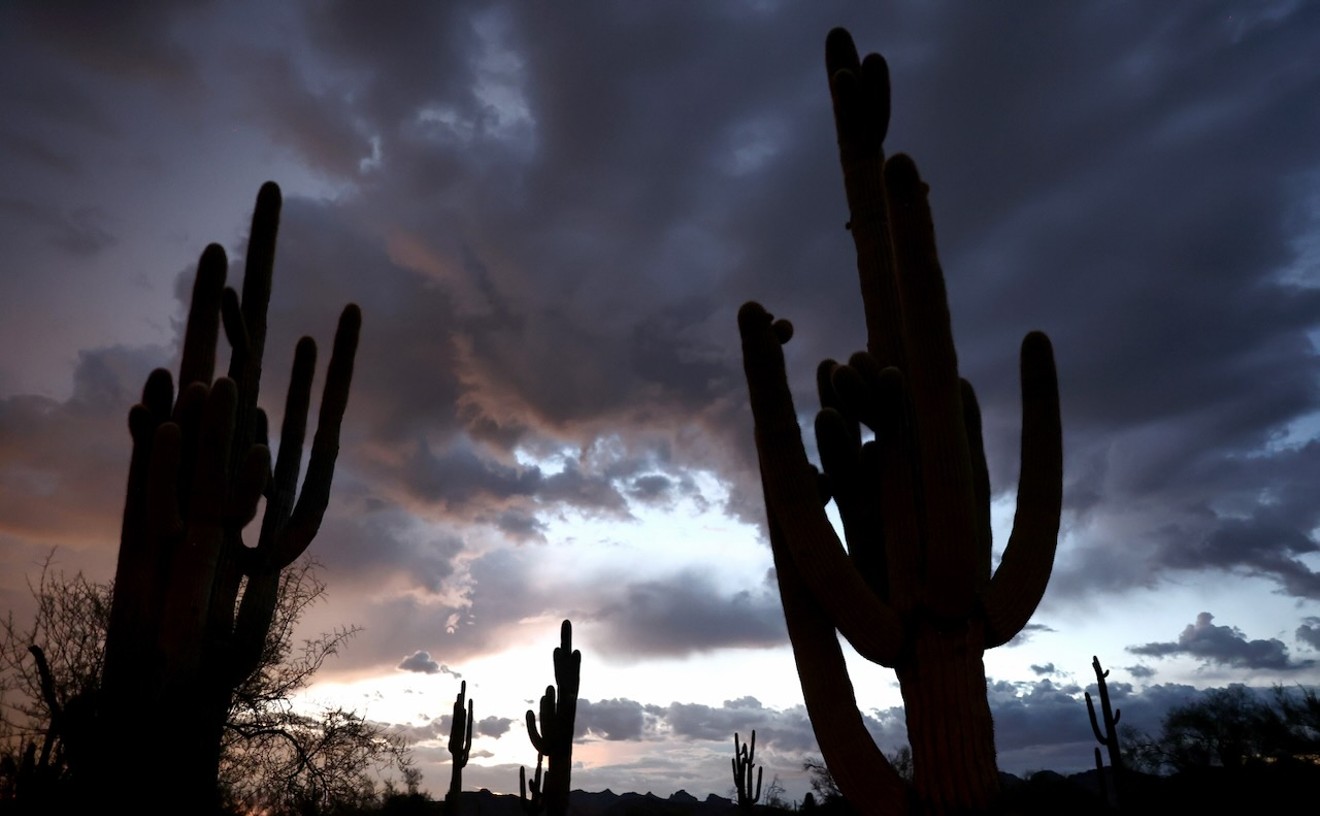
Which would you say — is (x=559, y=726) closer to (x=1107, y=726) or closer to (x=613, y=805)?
(x=1107, y=726)

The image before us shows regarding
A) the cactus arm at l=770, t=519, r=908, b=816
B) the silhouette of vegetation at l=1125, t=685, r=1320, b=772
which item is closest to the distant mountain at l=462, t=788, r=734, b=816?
the silhouette of vegetation at l=1125, t=685, r=1320, b=772

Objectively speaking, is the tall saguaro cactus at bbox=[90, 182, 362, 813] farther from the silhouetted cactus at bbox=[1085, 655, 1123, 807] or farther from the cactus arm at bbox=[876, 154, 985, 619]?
the silhouetted cactus at bbox=[1085, 655, 1123, 807]

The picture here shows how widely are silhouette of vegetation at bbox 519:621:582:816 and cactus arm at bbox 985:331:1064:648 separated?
11.2 meters

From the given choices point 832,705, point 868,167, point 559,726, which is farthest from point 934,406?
point 559,726

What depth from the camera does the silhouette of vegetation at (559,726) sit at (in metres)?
15.5

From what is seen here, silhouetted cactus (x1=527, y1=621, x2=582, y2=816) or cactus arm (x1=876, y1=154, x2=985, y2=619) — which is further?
silhouetted cactus (x1=527, y1=621, x2=582, y2=816)

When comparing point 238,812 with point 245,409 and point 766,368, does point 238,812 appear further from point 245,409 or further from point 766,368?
point 766,368

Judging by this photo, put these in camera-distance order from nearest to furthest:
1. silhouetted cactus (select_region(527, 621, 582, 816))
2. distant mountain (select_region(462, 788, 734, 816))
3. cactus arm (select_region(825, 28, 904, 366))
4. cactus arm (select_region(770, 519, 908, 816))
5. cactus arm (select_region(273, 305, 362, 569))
→ 1. cactus arm (select_region(770, 519, 908, 816))
2. cactus arm (select_region(825, 28, 904, 366))
3. cactus arm (select_region(273, 305, 362, 569))
4. silhouetted cactus (select_region(527, 621, 582, 816))
5. distant mountain (select_region(462, 788, 734, 816))

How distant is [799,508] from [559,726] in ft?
36.5

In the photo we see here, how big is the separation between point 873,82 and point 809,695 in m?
4.76

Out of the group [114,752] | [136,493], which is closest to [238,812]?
[114,752]

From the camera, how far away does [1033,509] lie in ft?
20.3

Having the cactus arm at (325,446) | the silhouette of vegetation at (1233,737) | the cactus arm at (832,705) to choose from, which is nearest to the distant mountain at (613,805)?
the silhouette of vegetation at (1233,737)

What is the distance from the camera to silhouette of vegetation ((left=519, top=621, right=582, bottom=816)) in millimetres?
15531
